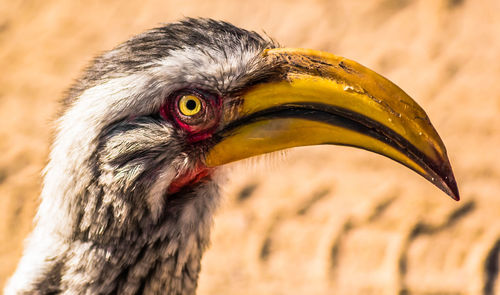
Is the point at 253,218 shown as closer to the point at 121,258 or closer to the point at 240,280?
the point at 240,280

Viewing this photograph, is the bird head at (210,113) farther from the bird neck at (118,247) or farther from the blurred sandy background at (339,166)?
the blurred sandy background at (339,166)

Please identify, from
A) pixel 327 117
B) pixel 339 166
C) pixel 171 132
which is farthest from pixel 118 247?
pixel 339 166

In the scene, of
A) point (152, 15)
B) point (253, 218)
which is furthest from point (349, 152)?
point (152, 15)

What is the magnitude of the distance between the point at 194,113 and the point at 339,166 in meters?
3.05

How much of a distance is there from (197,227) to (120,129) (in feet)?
1.78

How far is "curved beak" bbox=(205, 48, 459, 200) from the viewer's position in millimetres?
2355

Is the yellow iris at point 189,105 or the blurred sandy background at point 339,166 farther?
the blurred sandy background at point 339,166

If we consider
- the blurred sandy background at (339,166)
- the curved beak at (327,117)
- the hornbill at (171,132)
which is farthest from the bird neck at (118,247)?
the blurred sandy background at (339,166)

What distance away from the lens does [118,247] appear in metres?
Answer: 2.37

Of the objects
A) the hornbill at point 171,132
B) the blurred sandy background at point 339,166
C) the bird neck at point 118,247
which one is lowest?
the bird neck at point 118,247

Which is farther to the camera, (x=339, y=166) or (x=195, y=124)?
(x=339, y=166)

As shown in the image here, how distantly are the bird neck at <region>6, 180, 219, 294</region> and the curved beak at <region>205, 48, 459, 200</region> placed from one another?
0.26m

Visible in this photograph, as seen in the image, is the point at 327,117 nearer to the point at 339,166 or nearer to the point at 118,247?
the point at 118,247

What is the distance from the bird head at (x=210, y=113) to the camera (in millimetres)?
2291
